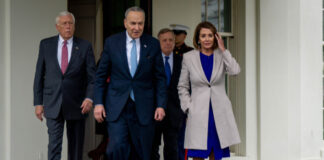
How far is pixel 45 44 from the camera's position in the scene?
4977 mm

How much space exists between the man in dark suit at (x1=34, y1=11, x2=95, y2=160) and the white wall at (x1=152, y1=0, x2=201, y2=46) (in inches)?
86.8

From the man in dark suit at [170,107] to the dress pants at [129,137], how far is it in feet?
3.64

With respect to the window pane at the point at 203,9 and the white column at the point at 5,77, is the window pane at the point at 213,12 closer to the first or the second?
the window pane at the point at 203,9

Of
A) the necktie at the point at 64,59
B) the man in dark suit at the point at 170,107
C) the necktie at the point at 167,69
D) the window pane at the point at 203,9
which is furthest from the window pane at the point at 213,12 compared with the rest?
the necktie at the point at 64,59

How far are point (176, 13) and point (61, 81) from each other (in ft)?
9.21

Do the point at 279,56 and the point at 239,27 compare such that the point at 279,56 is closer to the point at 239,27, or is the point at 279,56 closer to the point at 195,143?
the point at 239,27

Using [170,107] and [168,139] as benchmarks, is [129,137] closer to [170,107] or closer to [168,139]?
[170,107]

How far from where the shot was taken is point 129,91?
435 cm

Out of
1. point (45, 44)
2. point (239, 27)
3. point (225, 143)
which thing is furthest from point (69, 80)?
point (239, 27)

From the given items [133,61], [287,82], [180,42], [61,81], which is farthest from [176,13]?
[133,61]

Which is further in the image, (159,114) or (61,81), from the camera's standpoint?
(61,81)

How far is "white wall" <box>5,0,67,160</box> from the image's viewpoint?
18.2 ft

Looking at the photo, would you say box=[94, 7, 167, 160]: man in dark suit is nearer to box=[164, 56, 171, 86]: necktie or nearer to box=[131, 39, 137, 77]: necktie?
box=[131, 39, 137, 77]: necktie

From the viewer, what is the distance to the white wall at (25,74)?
5559mm
